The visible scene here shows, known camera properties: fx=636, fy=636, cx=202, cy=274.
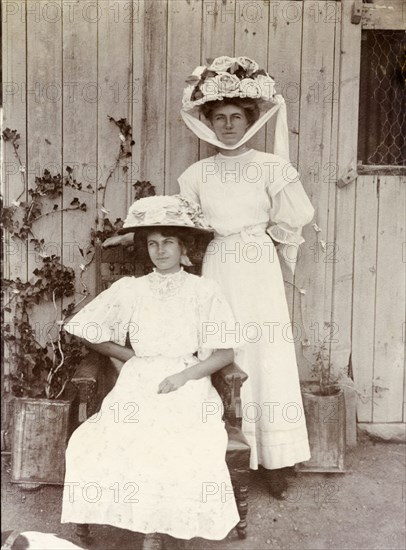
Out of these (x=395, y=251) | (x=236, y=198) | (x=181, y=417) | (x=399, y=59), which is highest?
(x=399, y=59)

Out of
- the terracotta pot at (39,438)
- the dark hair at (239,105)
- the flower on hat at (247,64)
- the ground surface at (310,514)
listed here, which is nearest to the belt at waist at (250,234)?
the dark hair at (239,105)

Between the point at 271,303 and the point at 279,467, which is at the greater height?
the point at 271,303

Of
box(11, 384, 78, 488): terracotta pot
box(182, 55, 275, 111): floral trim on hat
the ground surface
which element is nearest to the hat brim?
box(182, 55, 275, 111): floral trim on hat

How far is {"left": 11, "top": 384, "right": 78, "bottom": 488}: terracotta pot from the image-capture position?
10.6ft

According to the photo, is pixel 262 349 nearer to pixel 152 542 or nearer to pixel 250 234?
pixel 250 234

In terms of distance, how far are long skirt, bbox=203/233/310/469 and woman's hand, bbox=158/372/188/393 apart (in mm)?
502

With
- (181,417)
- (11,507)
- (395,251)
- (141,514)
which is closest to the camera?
(141,514)

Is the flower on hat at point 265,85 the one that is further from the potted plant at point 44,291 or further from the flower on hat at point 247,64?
the potted plant at point 44,291

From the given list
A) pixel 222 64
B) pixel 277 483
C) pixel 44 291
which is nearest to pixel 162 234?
pixel 222 64

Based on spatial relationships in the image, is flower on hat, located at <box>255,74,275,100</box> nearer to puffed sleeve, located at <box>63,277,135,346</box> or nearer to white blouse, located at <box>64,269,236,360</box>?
white blouse, located at <box>64,269,236,360</box>

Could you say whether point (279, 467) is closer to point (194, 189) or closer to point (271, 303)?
point (271, 303)

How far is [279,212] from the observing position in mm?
3250

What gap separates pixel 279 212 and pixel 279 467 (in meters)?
1.29

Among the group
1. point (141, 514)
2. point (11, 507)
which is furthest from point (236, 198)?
point (11, 507)
